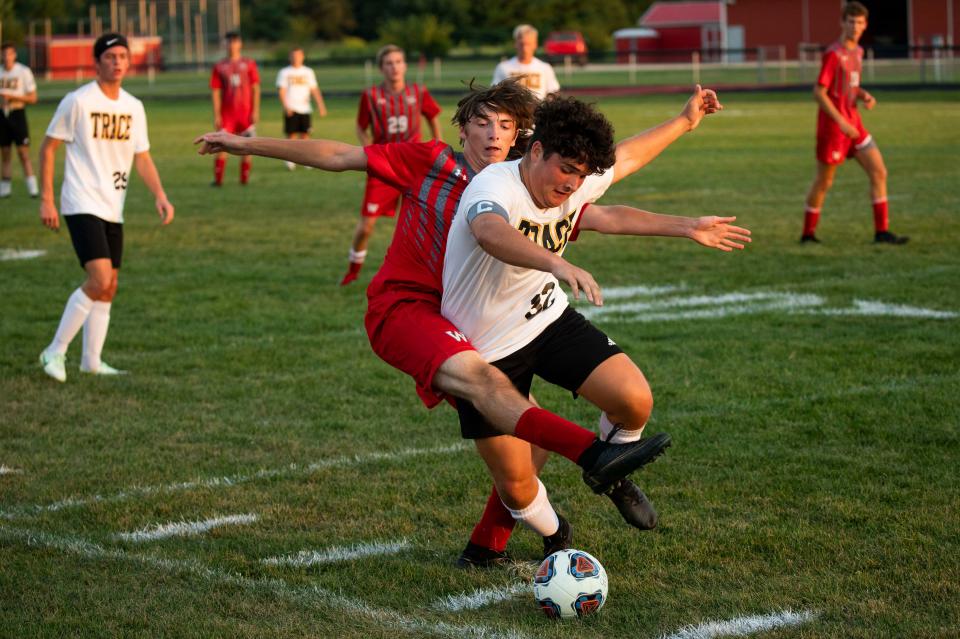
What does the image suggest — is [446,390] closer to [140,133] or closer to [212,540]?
[212,540]

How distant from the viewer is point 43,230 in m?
14.3

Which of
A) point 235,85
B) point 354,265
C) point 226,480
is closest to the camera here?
point 226,480

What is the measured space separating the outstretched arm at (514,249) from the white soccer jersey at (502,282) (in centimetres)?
21

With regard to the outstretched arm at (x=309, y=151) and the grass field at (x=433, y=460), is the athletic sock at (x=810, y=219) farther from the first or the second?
the outstretched arm at (x=309, y=151)

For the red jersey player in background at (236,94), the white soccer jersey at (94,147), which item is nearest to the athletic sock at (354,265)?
the white soccer jersey at (94,147)

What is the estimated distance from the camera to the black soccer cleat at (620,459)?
400cm

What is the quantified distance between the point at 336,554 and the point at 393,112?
7.94 meters

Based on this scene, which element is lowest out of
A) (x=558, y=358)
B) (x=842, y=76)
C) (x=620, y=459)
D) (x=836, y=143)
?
(x=620, y=459)

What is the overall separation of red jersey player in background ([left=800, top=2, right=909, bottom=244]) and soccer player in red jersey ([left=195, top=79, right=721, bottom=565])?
7.22m

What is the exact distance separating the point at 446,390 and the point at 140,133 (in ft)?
14.5

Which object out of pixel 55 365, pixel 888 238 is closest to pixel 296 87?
pixel 888 238

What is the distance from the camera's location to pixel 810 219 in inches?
481

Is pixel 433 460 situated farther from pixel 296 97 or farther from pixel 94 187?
pixel 296 97

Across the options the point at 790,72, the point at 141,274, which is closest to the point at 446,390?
the point at 141,274
